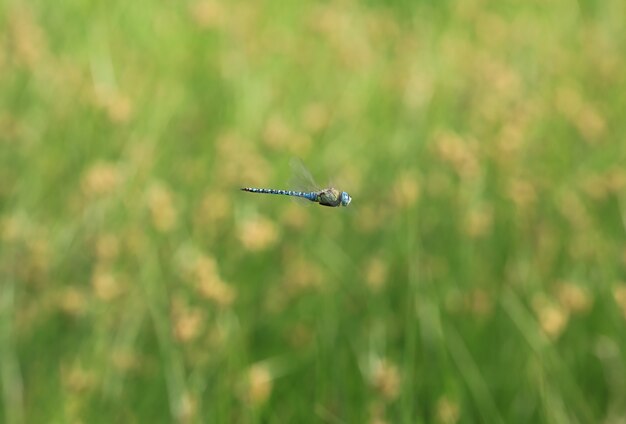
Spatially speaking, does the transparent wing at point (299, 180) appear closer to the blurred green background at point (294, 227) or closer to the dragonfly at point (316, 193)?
the dragonfly at point (316, 193)

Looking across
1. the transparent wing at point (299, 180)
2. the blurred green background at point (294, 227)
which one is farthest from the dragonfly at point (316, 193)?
the blurred green background at point (294, 227)

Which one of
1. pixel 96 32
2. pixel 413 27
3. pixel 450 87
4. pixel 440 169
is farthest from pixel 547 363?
pixel 413 27

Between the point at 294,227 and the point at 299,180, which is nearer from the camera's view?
the point at 299,180

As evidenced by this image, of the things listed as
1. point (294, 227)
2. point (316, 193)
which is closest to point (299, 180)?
point (316, 193)

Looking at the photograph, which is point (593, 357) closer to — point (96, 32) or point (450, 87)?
point (450, 87)

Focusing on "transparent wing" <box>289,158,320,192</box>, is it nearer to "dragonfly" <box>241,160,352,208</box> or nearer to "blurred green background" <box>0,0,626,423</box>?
"dragonfly" <box>241,160,352,208</box>

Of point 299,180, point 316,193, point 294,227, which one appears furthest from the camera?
point 294,227

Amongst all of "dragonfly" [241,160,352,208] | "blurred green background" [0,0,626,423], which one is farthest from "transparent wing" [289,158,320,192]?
"blurred green background" [0,0,626,423]

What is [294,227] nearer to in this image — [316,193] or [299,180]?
[316,193]

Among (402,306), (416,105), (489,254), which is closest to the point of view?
(402,306)
